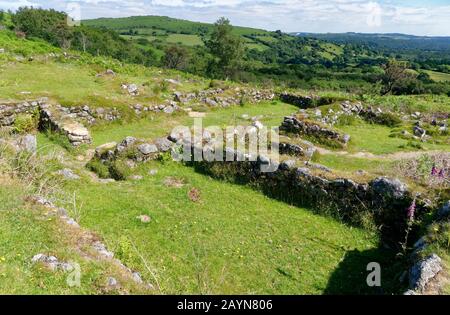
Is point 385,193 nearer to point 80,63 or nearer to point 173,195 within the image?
point 173,195

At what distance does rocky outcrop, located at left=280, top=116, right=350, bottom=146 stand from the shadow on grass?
30.0ft

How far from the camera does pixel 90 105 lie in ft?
65.2

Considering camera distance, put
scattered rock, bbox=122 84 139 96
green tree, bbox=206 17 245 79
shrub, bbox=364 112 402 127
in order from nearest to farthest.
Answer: shrub, bbox=364 112 402 127 → scattered rock, bbox=122 84 139 96 → green tree, bbox=206 17 245 79

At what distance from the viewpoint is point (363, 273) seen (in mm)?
8797

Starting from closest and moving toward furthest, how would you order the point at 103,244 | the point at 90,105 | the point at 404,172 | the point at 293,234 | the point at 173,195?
1. the point at 103,244
2. the point at 293,234
3. the point at 173,195
4. the point at 404,172
5. the point at 90,105

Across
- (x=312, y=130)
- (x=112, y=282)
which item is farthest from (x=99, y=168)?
(x=312, y=130)

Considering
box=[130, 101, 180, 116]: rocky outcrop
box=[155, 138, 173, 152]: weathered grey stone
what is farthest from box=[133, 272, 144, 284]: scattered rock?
box=[130, 101, 180, 116]: rocky outcrop

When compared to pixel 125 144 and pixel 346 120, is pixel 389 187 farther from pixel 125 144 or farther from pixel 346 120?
pixel 346 120

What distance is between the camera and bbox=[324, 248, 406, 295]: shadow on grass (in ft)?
26.4

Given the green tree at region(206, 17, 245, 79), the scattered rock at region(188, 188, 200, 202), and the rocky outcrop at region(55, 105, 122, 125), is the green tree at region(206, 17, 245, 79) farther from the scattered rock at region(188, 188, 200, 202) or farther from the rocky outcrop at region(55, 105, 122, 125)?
the scattered rock at region(188, 188, 200, 202)

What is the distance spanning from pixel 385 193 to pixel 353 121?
13577 mm

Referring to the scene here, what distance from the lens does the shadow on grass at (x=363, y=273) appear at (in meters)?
8.04

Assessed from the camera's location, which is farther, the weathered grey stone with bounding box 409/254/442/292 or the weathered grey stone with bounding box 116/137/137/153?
the weathered grey stone with bounding box 116/137/137/153

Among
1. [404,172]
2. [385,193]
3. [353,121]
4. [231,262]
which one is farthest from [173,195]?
[353,121]
